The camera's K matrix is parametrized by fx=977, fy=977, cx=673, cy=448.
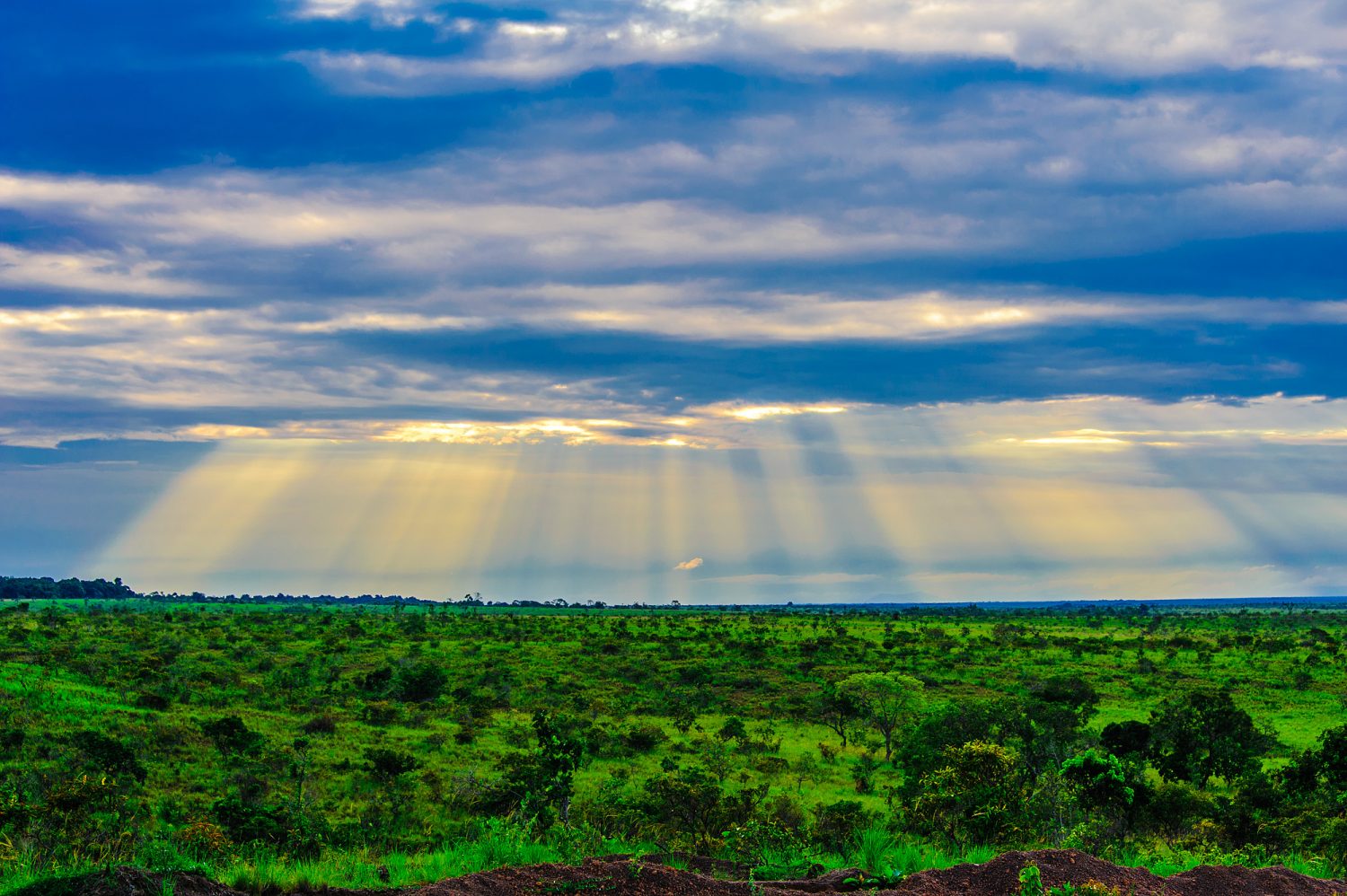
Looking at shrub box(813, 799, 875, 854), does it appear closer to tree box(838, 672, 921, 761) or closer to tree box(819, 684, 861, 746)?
tree box(838, 672, 921, 761)

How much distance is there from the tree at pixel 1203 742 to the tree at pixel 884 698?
14.1 metres

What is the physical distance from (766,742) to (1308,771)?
2495 centimetres

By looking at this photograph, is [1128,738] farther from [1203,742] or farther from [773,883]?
[773,883]

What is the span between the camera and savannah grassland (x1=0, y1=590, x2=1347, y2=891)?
687 inches

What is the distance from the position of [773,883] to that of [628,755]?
115 ft

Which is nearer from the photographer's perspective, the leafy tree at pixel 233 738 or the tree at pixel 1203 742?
the tree at pixel 1203 742

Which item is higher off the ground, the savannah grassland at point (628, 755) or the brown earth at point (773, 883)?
the brown earth at point (773, 883)

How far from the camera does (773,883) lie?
42.1 ft

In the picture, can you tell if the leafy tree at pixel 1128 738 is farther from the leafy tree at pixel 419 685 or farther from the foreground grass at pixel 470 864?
the leafy tree at pixel 419 685

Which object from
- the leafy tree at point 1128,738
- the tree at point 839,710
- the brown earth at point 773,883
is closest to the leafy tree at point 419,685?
the tree at point 839,710

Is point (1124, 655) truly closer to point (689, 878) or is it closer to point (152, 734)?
point (152, 734)

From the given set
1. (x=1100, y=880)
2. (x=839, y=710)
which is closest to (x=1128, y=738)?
(x=839, y=710)

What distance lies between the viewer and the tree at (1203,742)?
135ft

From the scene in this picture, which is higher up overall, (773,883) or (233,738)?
(773,883)
